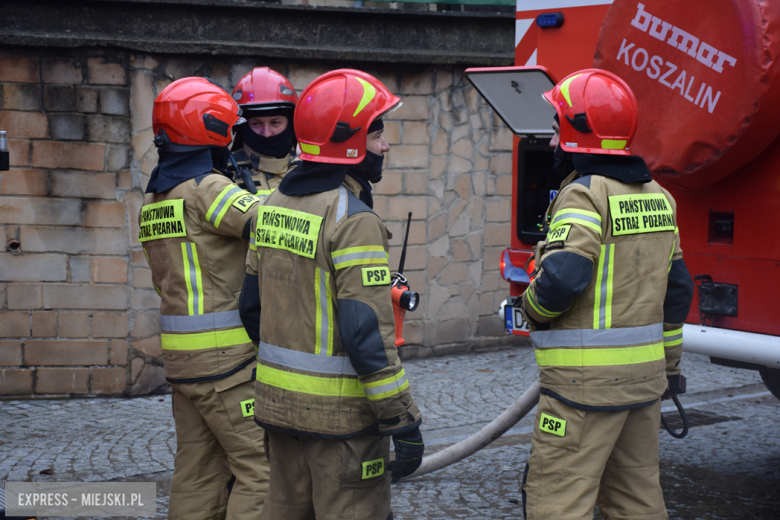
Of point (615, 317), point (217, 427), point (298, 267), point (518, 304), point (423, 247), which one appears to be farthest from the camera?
point (423, 247)

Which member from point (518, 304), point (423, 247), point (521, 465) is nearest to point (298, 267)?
point (518, 304)

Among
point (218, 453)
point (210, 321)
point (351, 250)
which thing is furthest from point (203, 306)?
point (351, 250)

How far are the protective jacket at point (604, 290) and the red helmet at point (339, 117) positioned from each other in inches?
29.9

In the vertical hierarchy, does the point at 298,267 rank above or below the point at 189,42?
below

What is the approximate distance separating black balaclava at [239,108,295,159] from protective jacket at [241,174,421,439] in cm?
127

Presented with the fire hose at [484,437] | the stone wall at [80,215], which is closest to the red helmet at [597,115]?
the fire hose at [484,437]

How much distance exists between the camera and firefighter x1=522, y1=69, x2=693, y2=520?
9.30 feet

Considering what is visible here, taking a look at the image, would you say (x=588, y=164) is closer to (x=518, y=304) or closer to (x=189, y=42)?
(x=518, y=304)

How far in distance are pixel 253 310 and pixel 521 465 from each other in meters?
2.35

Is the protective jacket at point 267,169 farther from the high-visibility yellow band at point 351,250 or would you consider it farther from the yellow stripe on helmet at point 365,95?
the high-visibility yellow band at point 351,250

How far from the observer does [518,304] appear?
419 centimetres

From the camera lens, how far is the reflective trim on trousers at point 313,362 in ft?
8.49

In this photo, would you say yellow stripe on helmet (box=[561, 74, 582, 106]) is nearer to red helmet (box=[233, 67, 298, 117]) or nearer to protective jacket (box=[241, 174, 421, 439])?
protective jacket (box=[241, 174, 421, 439])

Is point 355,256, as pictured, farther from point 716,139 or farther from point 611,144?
point 716,139
